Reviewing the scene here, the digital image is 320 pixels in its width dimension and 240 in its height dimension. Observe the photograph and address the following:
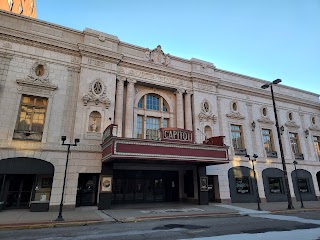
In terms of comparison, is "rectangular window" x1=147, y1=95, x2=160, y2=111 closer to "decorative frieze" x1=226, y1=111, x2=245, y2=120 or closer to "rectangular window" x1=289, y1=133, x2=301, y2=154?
"decorative frieze" x1=226, y1=111, x2=245, y2=120

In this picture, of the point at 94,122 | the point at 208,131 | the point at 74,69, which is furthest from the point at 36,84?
the point at 208,131

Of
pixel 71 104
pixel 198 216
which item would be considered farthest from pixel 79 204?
pixel 198 216

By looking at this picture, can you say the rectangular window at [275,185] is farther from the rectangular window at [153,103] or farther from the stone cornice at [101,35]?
the stone cornice at [101,35]

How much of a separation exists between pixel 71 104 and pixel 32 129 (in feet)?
11.7

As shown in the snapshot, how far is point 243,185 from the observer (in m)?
23.5

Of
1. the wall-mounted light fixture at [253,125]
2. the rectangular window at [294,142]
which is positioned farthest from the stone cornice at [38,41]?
the rectangular window at [294,142]

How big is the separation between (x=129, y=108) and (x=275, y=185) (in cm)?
1903

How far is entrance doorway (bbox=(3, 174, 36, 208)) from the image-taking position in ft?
54.0

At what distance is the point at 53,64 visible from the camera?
19.0 metres

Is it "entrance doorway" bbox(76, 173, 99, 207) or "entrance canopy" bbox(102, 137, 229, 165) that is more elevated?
"entrance canopy" bbox(102, 137, 229, 165)

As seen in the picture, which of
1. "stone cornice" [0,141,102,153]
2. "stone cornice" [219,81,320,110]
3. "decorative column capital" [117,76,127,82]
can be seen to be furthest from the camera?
"stone cornice" [219,81,320,110]

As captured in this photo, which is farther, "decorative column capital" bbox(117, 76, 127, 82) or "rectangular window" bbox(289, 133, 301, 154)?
"rectangular window" bbox(289, 133, 301, 154)

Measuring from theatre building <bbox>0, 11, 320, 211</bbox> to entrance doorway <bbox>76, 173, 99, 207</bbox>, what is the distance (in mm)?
79

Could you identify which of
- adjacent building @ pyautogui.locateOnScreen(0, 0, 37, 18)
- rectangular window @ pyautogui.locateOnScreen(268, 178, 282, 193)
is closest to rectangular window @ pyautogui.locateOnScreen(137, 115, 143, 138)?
rectangular window @ pyautogui.locateOnScreen(268, 178, 282, 193)
